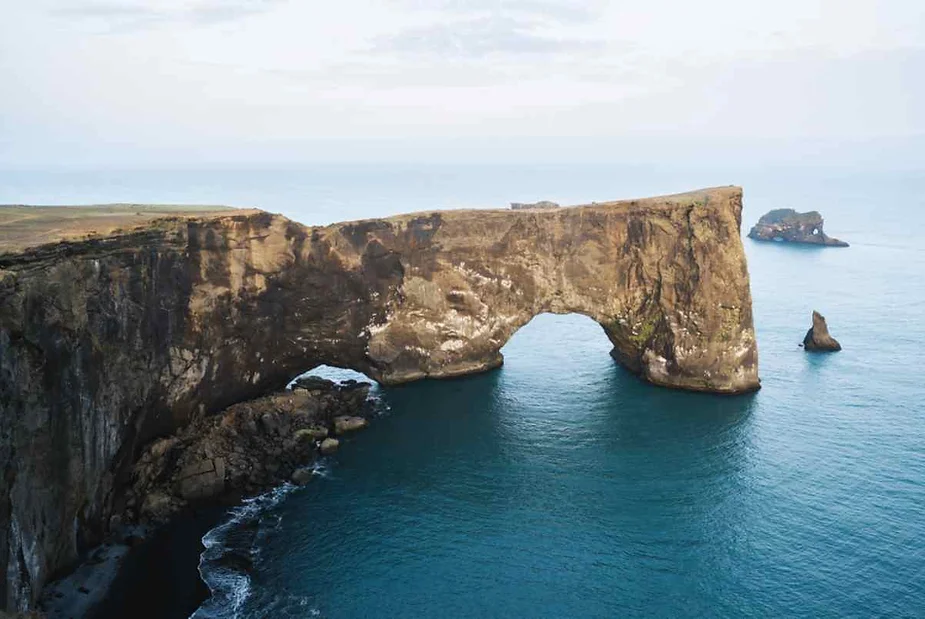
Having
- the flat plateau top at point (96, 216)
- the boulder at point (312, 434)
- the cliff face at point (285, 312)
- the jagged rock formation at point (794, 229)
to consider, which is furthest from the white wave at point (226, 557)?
the jagged rock formation at point (794, 229)

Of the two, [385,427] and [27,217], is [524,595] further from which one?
[27,217]

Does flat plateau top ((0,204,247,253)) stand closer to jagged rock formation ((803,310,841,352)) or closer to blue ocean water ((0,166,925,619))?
blue ocean water ((0,166,925,619))

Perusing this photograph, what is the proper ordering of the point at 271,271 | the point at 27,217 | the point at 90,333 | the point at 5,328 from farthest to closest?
the point at 271,271, the point at 27,217, the point at 90,333, the point at 5,328

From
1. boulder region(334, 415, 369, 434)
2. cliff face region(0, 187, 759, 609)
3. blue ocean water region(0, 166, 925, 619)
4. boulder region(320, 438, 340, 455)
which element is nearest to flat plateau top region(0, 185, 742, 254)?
cliff face region(0, 187, 759, 609)

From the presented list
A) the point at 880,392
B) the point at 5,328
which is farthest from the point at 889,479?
the point at 5,328

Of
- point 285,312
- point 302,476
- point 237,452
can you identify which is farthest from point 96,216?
point 302,476

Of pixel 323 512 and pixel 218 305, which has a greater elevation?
pixel 218 305
